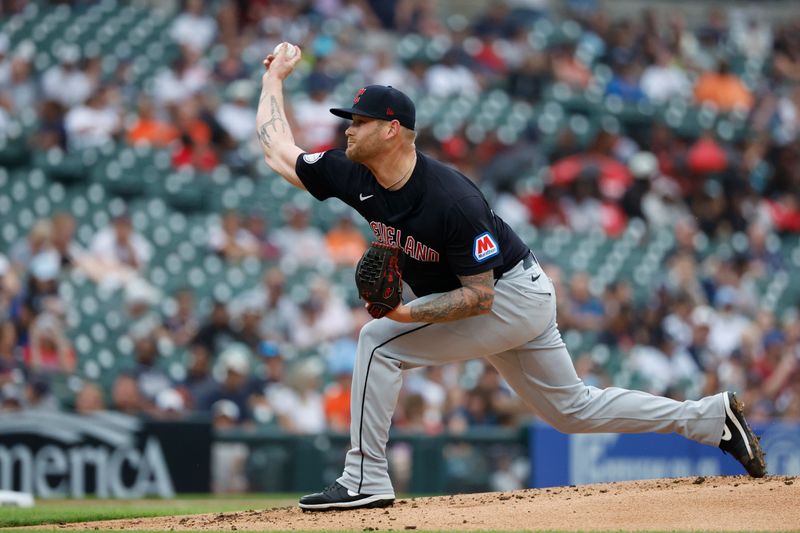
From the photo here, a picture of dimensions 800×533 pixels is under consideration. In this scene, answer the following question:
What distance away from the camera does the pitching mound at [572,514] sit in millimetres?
5215

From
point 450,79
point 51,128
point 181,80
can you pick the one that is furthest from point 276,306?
point 450,79

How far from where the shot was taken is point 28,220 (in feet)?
39.8

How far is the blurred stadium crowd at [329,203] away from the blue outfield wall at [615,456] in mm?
807

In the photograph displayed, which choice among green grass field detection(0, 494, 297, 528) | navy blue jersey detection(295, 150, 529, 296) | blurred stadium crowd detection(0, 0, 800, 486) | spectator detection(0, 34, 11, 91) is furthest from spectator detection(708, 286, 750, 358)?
navy blue jersey detection(295, 150, 529, 296)

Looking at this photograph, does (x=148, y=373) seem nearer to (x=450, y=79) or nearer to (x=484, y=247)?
(x=484, y=247)

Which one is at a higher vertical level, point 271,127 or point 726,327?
point 271,127

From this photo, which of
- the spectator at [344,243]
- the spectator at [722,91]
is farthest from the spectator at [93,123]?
the spectator at [722,91]

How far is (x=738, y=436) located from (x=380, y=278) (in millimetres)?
1982

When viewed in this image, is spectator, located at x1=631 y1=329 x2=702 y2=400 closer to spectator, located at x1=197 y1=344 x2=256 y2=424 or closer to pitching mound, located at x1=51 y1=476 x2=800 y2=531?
spectator, located at x1=197 y1=344 x2=256 y2=424

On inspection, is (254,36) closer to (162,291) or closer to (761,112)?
(162,291)

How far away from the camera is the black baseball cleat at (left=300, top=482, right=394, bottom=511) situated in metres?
5.67

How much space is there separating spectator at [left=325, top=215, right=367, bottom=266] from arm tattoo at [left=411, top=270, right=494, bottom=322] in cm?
764

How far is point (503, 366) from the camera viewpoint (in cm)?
589

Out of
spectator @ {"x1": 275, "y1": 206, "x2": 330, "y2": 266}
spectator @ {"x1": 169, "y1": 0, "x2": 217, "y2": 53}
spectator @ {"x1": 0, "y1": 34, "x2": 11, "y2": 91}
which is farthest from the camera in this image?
spectator @ {"x1": 169, "y1": 0, "x2": 217, "y2": 53}
